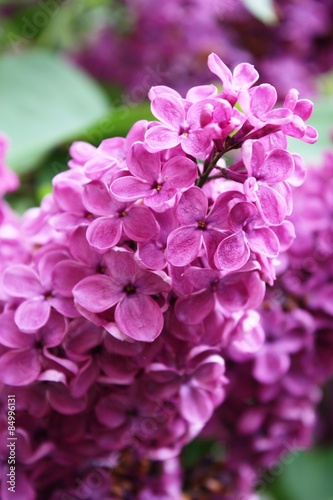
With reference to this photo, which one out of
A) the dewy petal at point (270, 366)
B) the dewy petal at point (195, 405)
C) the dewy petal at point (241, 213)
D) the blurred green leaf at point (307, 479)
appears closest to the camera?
the dewy petal at point (241, 213)

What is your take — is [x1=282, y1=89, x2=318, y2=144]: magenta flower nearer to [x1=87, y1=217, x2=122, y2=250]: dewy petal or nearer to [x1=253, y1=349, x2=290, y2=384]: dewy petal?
[x1=87, y1=217, x2=122, y2=250]: dewy petal

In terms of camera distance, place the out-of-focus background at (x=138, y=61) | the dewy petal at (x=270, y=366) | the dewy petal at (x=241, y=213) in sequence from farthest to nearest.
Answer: the out-of-focus background at (x=138, y=61) < the dewy petal at (x=270, y=366) < the dewy petal at (x=241, y=213)

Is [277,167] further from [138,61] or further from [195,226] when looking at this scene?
[138,61]

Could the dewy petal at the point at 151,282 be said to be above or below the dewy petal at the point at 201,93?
below

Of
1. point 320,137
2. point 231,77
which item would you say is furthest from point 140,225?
point 320,137

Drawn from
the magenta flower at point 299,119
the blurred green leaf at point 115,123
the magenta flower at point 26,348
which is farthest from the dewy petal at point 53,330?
the blurred green leaf at point 115,123

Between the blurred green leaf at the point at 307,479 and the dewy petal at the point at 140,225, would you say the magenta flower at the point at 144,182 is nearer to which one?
the dewy petal at the point at 140,225

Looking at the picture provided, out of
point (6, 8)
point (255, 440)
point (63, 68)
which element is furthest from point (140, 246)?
point (6, 8)

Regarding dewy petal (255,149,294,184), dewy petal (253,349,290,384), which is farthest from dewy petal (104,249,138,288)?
dewy petal (253,349,290,384)
